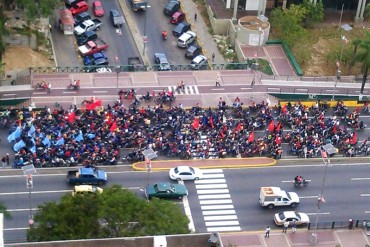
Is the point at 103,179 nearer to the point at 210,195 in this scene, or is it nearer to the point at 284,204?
the point at 210,195

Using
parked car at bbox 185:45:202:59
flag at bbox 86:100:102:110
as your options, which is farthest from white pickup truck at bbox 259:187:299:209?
parked car at bbox 185:45:202:59

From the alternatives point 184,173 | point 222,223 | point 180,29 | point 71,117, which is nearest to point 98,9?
point 180,29

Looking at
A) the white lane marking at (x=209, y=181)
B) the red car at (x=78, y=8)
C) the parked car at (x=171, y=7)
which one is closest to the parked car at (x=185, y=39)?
the parked car at (x=171, y=7)

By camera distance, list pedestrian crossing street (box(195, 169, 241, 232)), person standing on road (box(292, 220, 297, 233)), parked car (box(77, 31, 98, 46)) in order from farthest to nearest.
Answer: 1. parked car (box(77, 31, 98, 46))
2. pedestrian crossing street (box(195, 169, 241, 232))
3. person standing on road (box(292, 220, 297, 233))

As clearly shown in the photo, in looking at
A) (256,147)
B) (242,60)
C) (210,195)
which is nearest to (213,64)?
(242,60)

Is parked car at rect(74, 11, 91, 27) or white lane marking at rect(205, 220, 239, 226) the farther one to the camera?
parked car at rect(74, 11, 91, 27)

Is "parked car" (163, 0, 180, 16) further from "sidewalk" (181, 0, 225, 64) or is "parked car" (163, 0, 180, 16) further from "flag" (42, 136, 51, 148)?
"flag" (42, 136, 51, 148)

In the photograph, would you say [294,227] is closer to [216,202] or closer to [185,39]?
[216,202]
